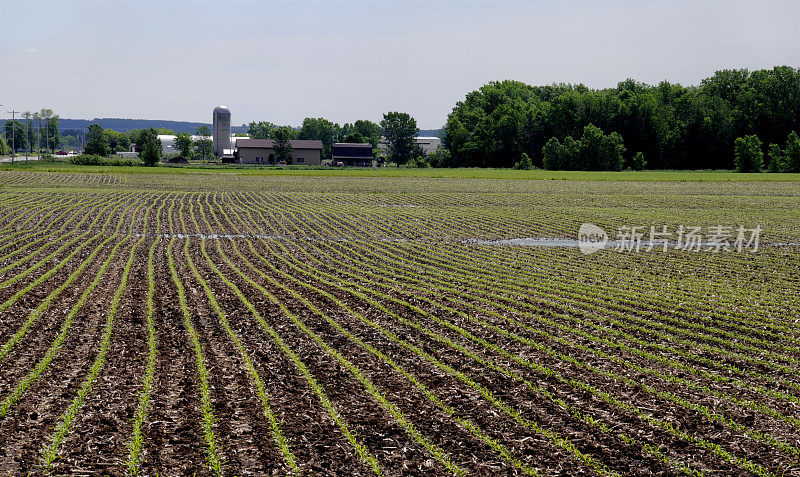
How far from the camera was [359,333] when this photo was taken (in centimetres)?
1507

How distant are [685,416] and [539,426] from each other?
2.33 meters

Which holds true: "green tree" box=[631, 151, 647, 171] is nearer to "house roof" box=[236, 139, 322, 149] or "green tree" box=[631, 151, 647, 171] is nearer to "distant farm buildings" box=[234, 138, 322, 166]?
"distant farm buildings" box=[234, 138, 322, 166]

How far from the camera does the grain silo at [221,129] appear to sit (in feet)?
591

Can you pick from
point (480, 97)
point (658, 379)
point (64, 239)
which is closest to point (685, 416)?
point (658, 379)

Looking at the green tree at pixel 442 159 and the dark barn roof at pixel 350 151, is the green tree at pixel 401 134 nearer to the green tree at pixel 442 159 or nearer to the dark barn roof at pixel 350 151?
the dark barn roof at pixel 350 151

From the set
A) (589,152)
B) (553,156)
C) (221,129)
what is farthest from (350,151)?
(589,152)

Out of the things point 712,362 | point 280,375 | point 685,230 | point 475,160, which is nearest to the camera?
point 280,375

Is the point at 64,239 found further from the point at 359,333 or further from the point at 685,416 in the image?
the point at 685,416

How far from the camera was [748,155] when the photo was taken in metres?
107

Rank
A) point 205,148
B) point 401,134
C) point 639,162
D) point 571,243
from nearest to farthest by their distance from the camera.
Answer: point 571,243, point 639,162, point 401,134, point 205,148

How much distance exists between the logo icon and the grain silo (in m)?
155

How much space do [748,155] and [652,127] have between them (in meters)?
18.6

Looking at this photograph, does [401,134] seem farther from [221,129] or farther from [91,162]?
[91,162]

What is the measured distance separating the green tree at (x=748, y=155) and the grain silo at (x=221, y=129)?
12023 centimetres
